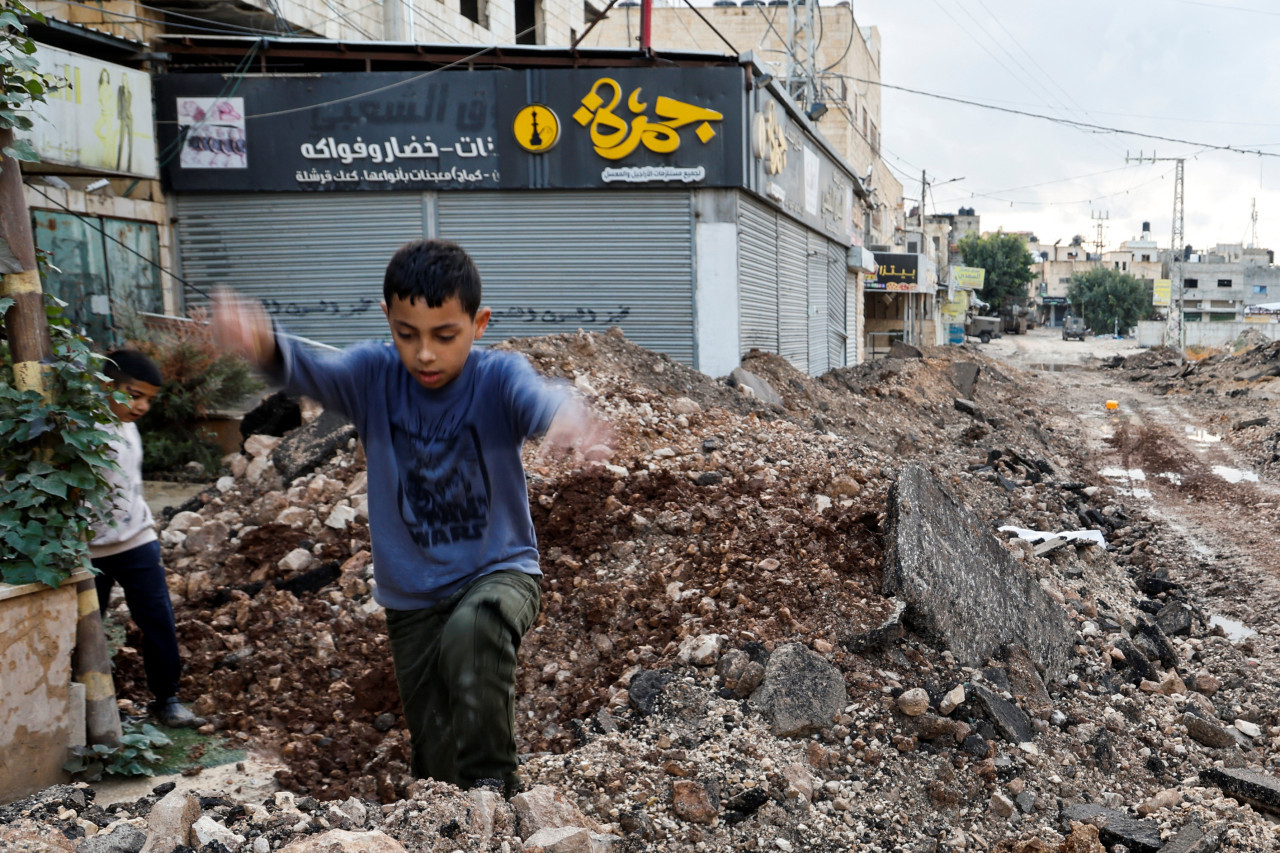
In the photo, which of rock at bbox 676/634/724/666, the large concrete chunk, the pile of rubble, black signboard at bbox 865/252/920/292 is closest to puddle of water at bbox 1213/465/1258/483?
the pile of rubble

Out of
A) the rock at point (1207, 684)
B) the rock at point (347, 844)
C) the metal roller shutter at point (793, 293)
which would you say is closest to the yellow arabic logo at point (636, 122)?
the metal roller shutter at point (793, 293)

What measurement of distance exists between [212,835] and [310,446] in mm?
5902

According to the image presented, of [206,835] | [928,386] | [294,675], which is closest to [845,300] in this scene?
[928,386]

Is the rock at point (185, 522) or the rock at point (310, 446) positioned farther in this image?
the rock at point (310, 446)

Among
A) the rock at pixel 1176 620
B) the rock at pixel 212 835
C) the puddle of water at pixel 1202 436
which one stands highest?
the rock at pixel 212 835

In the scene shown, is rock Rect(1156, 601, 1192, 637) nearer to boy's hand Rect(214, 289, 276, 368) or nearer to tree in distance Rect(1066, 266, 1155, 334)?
boy's hand Rect(214, 289, 276, 368)

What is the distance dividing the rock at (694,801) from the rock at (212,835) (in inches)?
50.0

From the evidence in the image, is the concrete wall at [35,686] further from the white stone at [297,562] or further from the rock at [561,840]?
the white stone at [297,562]

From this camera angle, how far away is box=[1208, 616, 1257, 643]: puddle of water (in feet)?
18.8

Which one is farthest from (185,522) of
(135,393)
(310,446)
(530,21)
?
(530,21)

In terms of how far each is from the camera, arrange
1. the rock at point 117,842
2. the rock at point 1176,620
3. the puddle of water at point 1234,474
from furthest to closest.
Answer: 1. the puddle of water at point 1234,474
2. the rock at point 1176,620
3. the rock at point 117,842

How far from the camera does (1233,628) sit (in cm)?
599

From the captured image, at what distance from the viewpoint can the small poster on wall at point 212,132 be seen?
1357 centimetres

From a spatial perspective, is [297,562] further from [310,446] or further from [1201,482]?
[1201,482]
